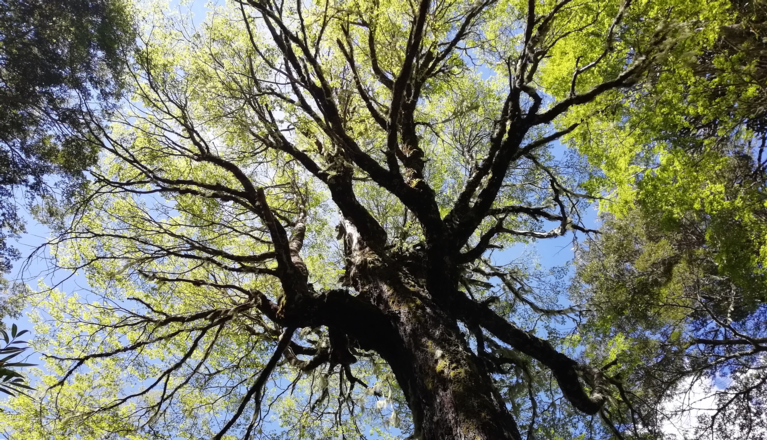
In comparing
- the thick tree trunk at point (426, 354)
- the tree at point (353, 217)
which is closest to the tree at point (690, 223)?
the tree at point (353, 217)

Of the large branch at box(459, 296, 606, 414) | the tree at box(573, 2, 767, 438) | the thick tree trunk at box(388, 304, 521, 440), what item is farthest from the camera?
the tree at box(573, 2, 767, 438)

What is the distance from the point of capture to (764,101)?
446cm

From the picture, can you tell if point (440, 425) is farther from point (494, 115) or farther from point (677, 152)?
point (494, 115)

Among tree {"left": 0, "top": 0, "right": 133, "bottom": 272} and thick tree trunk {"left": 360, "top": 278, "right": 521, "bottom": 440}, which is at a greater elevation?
tree {"left": 0, "top": 0, "right": 133, "bottom": 272}

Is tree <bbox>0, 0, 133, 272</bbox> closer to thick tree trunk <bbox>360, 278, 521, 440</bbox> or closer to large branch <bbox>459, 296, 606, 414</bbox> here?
thick tree trunk <bbox>360, 278, 521, 440</bbox>

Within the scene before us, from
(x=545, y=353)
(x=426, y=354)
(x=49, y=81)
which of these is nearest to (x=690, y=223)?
(x=545, y=353)

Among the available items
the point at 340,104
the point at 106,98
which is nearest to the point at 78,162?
the point at 106,98

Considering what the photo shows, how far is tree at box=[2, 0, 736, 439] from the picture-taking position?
3496 millimetres

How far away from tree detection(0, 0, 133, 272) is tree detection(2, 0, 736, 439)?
1.21 ft

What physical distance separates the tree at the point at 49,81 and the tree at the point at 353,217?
1.21 ft

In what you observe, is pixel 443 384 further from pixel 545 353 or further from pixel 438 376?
pixel 545 353

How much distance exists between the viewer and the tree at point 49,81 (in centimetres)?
407

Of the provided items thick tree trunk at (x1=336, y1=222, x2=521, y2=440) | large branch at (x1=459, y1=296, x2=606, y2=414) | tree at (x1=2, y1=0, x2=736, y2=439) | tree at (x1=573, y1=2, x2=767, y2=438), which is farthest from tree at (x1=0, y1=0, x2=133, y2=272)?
tree at (x1=573, y1=2, x2=767, y2=438)

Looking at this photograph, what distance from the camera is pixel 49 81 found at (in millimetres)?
4301
